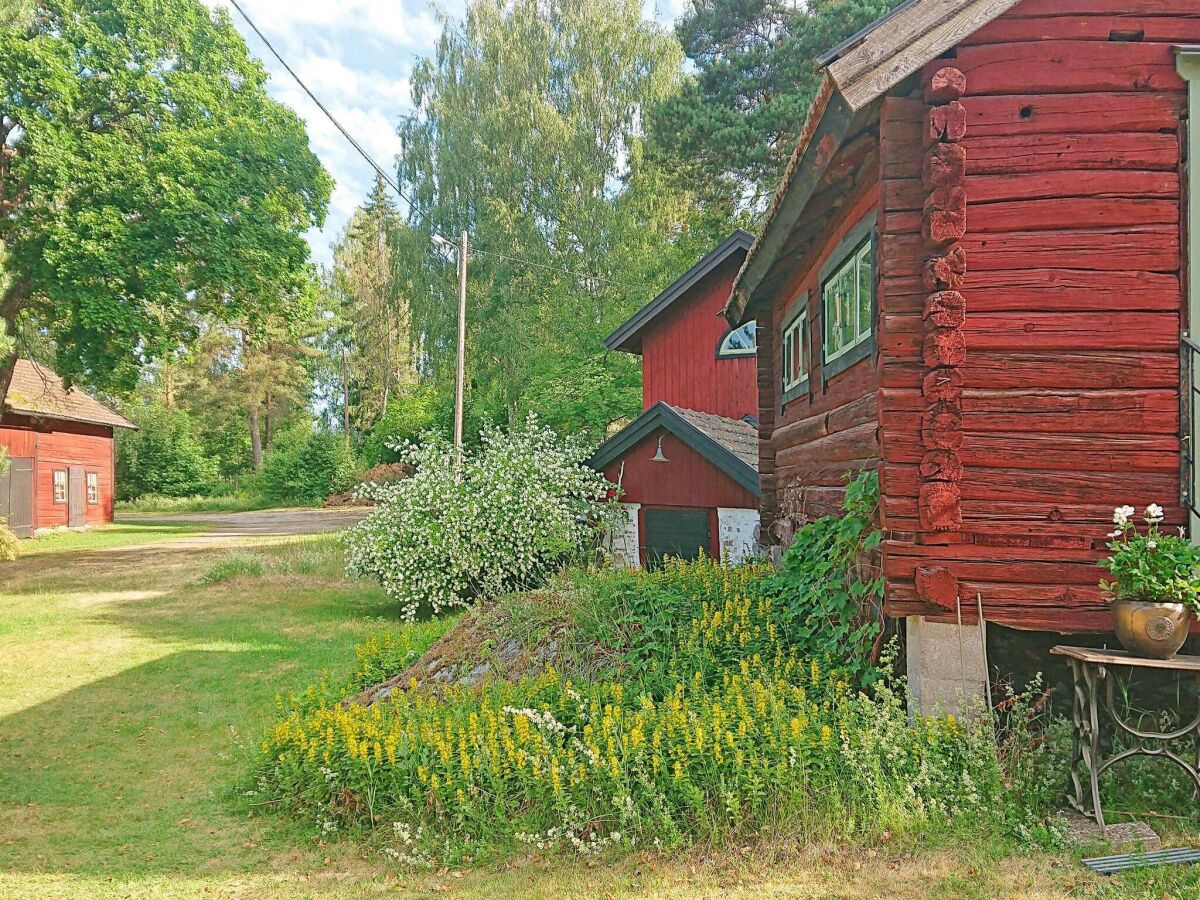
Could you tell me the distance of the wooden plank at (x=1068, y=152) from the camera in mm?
5102

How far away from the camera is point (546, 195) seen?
2722 cm

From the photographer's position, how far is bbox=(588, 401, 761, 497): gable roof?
12.3 m

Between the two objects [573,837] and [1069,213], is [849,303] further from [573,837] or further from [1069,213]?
[573,837]

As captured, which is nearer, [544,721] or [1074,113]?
[1074,113]

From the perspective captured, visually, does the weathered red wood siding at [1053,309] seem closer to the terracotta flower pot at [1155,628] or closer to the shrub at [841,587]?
the terracotta flower pot at [1155,628]

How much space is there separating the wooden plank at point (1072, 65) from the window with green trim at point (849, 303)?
1.21 meters

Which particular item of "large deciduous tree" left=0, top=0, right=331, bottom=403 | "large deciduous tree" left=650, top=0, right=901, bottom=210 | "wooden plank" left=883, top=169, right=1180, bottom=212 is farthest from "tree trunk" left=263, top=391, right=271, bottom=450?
"wooden plank" left=883, top=169, right=1180, bottom=212

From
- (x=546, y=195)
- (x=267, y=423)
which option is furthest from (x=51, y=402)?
(x=267, y=423)

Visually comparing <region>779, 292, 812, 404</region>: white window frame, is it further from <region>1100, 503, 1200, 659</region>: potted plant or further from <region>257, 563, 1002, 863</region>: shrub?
<region>1100, 503, 1200, 659</region>: potted plant

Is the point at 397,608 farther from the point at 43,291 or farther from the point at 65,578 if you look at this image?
the point at 43,291

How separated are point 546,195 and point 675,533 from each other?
55.2 ft

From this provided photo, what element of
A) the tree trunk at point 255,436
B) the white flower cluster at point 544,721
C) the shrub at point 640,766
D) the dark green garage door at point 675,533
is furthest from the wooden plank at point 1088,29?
the tree trunk at point 255,436

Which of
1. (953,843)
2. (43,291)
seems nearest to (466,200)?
(43,291)

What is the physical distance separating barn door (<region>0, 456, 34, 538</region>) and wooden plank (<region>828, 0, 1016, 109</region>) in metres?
29.4
